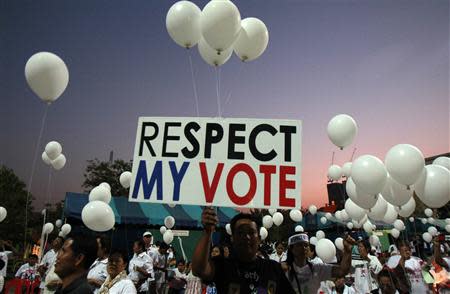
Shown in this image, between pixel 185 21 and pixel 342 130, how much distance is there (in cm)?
374

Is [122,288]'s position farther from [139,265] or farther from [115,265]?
[139,265]

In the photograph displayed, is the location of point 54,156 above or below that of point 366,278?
above

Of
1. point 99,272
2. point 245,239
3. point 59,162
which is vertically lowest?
point 99,272

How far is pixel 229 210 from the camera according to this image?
18.6 m

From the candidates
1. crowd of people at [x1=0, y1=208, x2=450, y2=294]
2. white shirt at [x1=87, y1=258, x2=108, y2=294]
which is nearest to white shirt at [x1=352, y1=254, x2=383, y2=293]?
crowd of people at [x1=0, y1=208, x2=450, y2=294]

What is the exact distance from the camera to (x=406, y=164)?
401 cm

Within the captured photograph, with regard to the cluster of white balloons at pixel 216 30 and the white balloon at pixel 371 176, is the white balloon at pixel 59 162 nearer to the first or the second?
the cluster of white balloons at pixel 216 30

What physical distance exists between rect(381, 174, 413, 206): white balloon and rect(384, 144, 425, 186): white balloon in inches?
12.6

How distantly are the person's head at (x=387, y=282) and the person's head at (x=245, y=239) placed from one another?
4.40m

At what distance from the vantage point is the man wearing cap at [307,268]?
3104 millimetres

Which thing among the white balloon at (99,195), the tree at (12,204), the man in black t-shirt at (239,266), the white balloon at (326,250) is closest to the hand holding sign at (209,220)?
the man in black t-shirt at (239,266)

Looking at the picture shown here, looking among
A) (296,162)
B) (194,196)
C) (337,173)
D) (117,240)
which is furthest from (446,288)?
(117,240)

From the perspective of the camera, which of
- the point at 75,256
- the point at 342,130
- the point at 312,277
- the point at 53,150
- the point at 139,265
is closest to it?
the point at 75,256

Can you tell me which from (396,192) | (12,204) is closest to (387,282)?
(396,192)
